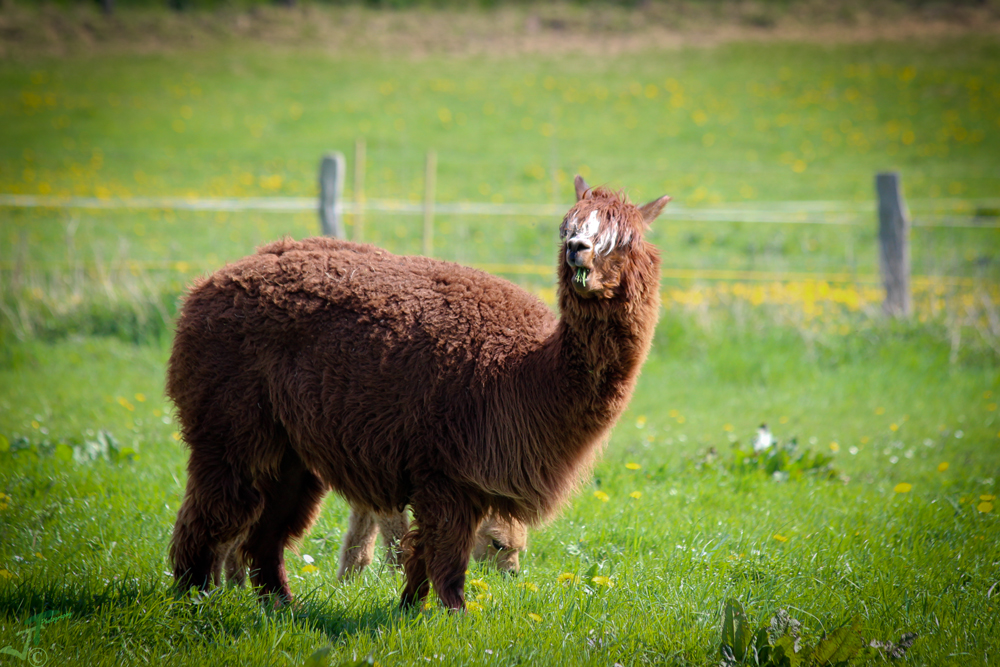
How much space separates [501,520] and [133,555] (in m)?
1.93

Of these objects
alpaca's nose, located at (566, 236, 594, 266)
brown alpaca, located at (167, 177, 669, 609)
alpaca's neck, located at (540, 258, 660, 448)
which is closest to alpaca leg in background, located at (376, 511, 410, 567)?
brown alpaca, located at (167, 177, 669, 609)

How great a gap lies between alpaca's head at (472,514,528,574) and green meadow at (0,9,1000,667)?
0.32ft

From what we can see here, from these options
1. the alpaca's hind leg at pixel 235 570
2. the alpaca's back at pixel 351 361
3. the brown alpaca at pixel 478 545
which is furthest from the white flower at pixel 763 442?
the alpaca's hind leg at pixel 235 570

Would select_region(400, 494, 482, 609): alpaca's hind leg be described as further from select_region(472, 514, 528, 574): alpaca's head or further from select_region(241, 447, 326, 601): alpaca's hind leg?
select_region(241, 447, 326, 601): alpaca's hind leg

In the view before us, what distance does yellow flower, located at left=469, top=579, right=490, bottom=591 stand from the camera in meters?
3.80

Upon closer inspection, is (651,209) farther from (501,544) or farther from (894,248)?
(894,248)

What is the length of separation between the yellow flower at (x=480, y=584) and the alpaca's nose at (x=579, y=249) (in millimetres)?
1600

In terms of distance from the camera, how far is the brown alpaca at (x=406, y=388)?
3.47m

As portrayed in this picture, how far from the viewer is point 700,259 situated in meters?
13.0

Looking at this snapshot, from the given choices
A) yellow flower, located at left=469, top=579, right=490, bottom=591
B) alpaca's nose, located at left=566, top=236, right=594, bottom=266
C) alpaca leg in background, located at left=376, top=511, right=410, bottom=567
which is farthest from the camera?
alpaca leg in background, located at left=376, top=511, right=410, bottom=567


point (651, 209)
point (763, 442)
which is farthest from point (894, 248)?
point (651, 209)

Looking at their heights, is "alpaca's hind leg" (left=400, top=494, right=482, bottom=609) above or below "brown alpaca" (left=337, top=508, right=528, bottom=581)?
above

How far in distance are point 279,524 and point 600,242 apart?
2.19m
